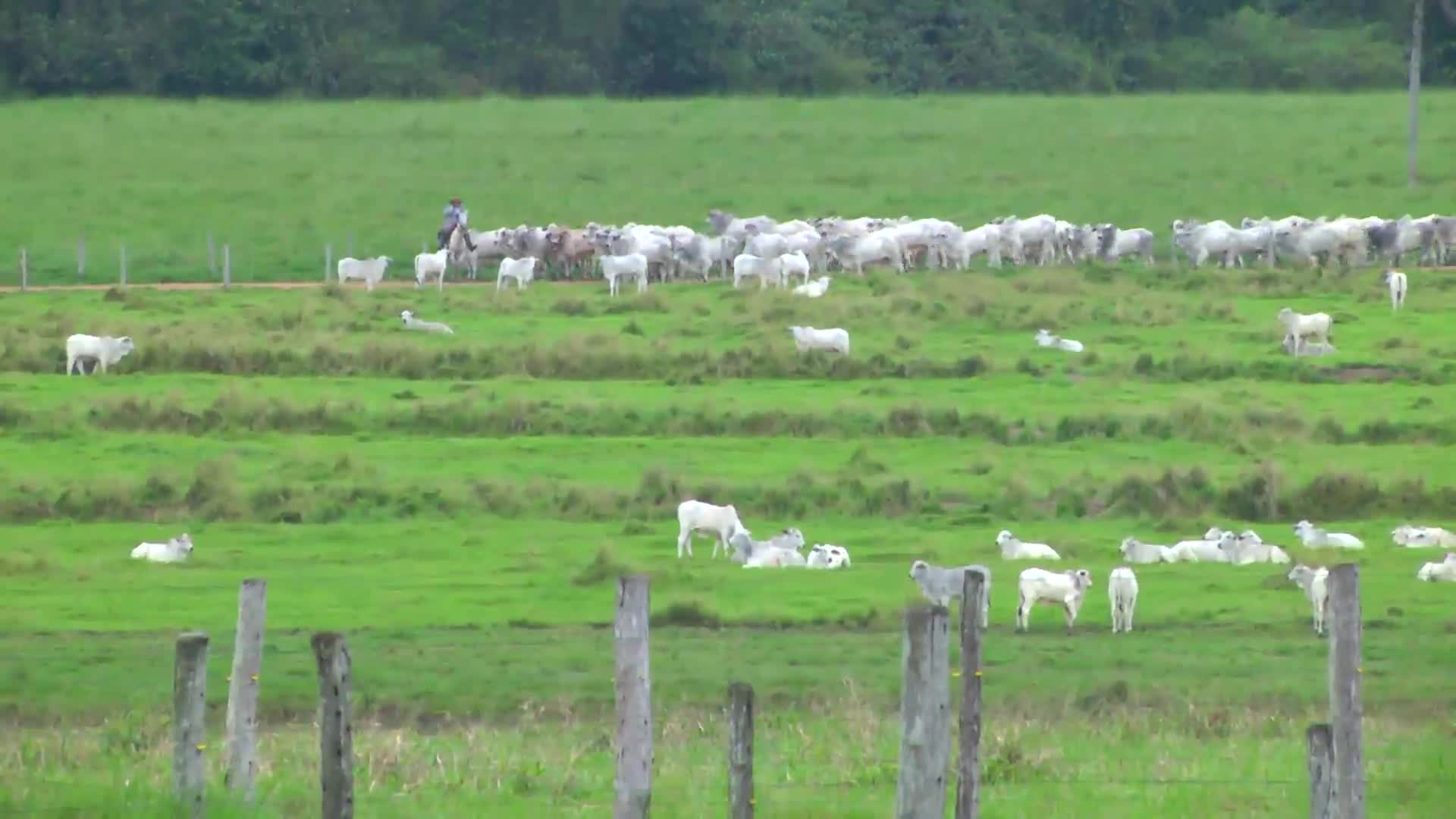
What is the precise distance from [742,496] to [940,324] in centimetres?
1190

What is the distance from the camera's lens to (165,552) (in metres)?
21.6

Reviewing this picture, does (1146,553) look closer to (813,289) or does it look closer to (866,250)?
(813,289)

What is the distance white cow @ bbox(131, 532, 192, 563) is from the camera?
70.6ft

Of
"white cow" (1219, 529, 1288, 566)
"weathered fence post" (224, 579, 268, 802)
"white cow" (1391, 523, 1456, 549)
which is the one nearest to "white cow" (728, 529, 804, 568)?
"white cow" (1219, 529, 1288, 566)

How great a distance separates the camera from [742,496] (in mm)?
25016

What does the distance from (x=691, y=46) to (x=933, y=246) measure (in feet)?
130

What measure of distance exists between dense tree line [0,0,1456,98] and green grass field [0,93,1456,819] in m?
25.9

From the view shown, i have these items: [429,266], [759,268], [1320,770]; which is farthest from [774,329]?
[1320,770]

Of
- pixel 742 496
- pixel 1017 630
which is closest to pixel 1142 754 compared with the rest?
pixel 1017 630

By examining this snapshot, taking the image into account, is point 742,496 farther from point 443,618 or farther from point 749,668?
point 749,668

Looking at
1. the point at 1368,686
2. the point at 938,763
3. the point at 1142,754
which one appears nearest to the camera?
the point at 938,763

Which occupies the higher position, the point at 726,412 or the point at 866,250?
the point at 866,250

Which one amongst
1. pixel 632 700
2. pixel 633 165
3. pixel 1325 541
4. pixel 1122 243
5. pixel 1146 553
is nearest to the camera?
pixel 632 700

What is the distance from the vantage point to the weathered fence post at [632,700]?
8.96m
